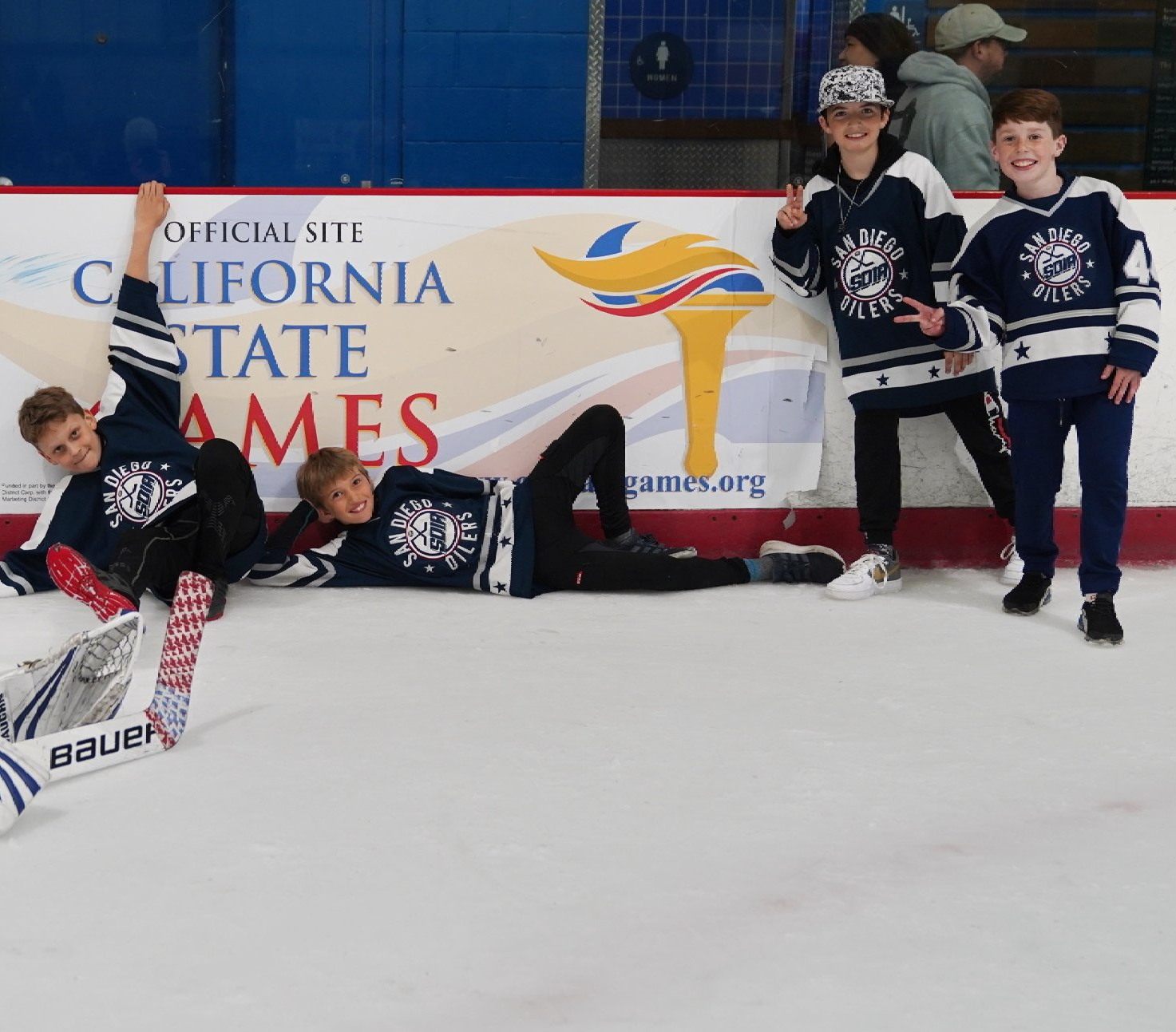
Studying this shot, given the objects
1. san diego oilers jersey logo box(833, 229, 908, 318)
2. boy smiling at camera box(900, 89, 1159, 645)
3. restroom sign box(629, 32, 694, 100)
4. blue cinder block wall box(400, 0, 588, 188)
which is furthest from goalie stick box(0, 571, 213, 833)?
restroom sign box(629, 32, 694, 100)

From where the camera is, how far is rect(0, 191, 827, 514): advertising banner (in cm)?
282

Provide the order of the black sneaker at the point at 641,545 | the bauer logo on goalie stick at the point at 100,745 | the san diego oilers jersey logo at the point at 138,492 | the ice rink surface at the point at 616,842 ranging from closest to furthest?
the ice rink surface at the point at 616,842
the bauer logo on goalie stick at the point at 100,745
the san diego oilers jersey logo at the point at 138,492
the black sneaker at the point at 641,545

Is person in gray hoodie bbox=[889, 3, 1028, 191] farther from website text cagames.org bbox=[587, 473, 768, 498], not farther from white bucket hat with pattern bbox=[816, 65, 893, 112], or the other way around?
website text cagames.org bbox=[587, 473, 768, 498]

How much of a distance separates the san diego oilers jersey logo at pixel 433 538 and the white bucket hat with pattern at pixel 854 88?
1134mm

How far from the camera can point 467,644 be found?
231cm

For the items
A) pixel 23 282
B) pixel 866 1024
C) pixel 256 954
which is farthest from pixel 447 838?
pixel 23 282

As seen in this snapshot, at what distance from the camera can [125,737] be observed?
5.54 feet

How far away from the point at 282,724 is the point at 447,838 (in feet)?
1.54

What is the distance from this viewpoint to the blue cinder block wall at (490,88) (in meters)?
3.73

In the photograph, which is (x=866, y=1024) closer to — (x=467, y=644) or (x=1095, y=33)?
(x=467, y=644)

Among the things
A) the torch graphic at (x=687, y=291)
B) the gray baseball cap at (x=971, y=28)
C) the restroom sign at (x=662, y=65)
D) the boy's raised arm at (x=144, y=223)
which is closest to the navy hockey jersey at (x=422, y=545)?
the torch graphic at (x=687, y=291)

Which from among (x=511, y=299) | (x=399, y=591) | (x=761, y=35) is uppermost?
(x=761, y=35)

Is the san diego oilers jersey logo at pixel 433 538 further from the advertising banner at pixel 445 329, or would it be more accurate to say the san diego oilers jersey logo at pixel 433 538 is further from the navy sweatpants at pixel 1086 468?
the navy sweatpants at pixel 1086 468

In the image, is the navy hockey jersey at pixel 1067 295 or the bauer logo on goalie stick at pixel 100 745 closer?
the bauer logo on goalie stick at pixel 100 745
